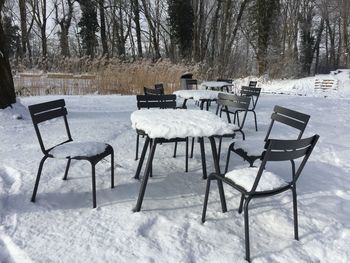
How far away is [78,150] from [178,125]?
85 centimetres

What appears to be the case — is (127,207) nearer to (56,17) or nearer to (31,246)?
(31,246)

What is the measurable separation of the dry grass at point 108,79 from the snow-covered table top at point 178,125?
717 centimetres

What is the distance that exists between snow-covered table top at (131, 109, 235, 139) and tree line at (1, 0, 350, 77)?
16670 mm

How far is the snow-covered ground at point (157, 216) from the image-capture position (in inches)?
89.4

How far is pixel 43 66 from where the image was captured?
35.7 feet

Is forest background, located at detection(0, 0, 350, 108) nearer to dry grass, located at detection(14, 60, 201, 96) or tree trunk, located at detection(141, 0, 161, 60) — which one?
tree trunk, located at detection(141, 0, 161, 60)

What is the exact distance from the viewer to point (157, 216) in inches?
106

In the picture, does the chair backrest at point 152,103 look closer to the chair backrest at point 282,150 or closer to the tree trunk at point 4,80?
the chair backrest at point 282,150

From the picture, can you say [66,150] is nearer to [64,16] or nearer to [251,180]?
[251,180]

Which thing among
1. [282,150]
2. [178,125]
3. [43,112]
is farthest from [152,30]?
[282,150]

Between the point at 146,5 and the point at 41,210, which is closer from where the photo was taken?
the point at 41,210

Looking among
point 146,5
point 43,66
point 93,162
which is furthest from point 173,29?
point 93,162

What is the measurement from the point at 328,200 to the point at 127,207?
5.90 feet

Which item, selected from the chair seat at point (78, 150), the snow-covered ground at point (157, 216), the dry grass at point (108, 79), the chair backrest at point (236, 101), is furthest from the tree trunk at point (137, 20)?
the chair seat at point (78, 150)
